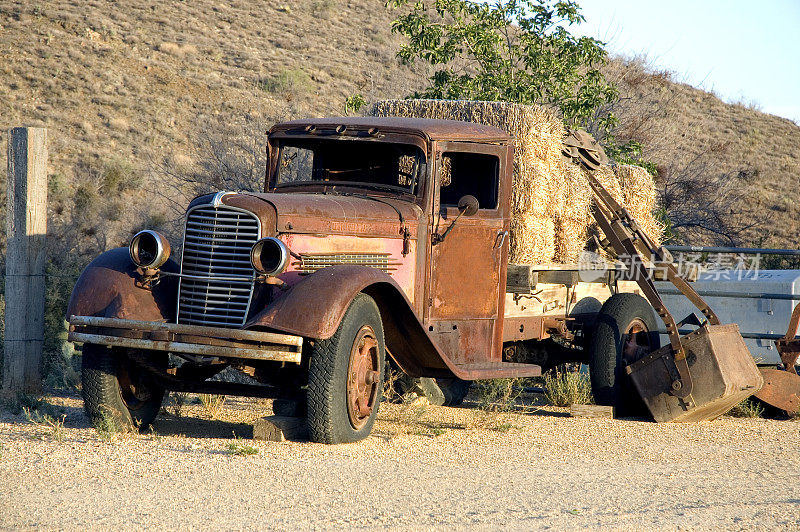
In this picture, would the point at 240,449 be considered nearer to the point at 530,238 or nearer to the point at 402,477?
the point at 402,477

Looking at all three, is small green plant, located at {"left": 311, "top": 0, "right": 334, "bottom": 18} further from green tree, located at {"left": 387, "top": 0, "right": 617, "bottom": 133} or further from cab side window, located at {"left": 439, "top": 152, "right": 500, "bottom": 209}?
cab side window, located at {"left": 439, "top": 152, "right": 500, "bottom": 209}

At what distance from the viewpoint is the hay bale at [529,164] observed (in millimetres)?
7828

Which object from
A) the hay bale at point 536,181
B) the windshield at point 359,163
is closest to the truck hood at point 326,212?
the windshield at point 359,163

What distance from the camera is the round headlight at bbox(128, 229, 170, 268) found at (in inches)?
239

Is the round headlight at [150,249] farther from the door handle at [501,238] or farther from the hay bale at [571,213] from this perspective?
the hay bale at [571,213]

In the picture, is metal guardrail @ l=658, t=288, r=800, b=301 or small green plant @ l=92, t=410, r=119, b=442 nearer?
small green plant @ l=92, t=410, r=119, b=442

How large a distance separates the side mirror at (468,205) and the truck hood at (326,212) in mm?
360

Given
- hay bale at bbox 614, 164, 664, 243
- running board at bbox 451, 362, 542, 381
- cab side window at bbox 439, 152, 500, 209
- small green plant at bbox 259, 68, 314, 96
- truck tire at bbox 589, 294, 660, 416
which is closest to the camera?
running board at bbox 451, 362, 542, 381

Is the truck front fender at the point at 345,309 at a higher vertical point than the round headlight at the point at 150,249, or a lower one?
lower

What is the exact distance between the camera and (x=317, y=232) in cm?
618

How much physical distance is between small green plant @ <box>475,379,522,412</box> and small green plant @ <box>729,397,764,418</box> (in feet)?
6.73

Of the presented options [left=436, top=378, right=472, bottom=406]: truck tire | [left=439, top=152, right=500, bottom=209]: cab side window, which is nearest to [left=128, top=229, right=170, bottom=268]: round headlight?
[left=439, top=152, right=500, bottom=209]: cab side window

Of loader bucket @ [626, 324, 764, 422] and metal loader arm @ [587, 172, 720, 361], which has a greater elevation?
metal loader arm @ [587, 172, 720, 361]

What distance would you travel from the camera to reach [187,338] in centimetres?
571
